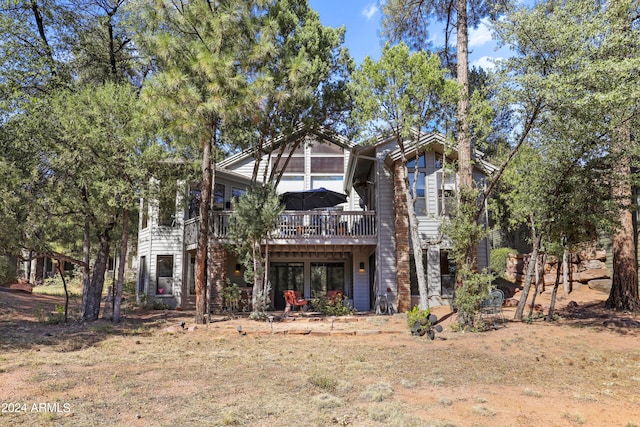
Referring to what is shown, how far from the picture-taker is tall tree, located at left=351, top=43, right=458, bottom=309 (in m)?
10.2

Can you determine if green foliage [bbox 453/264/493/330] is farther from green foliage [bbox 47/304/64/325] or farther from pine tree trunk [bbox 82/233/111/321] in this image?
green foliage [bbox 47/304/64/325]

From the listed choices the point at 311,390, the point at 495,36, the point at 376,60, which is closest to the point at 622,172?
the point at 495,36

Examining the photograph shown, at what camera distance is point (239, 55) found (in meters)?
11.9

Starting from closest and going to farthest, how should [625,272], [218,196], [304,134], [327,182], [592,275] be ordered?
[625,272]
[304,134]
[592,275]
[218,196]
[327,182]

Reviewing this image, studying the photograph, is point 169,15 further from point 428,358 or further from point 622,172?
point 622,172

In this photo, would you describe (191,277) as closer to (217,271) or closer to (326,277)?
(217,271)

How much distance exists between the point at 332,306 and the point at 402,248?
298cm

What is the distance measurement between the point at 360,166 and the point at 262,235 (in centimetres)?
598

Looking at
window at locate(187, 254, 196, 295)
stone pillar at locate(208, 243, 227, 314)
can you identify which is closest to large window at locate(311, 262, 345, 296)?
stone pillar at locate(208, 243, 227, 314)

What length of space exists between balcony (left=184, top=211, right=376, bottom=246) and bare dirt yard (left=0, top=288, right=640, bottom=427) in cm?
415

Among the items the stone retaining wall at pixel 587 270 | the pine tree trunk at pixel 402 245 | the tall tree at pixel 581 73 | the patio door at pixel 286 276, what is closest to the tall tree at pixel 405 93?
the tall tree at pixel 581 73

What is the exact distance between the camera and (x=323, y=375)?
6.29 metres

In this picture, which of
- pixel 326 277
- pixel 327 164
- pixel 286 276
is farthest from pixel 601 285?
pixel 327 164

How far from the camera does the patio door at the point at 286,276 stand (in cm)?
1742
